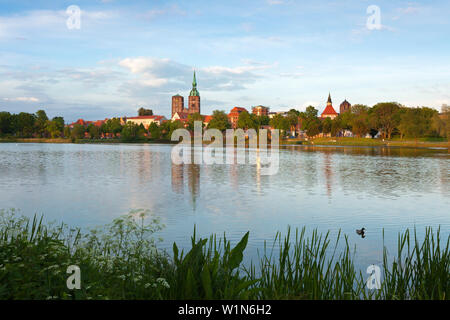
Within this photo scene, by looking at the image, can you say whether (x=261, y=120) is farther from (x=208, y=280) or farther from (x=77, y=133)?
(x=208, y=280)

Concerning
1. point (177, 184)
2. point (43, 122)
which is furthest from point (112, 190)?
point (43, 122)

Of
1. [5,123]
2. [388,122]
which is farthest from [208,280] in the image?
[5,123]

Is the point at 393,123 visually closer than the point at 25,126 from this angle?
Yes

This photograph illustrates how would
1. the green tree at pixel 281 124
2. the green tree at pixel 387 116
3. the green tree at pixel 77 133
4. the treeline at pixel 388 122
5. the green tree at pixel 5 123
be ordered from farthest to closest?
the green tree at pixel 5 123
the green tree at pixel 281 124
the green tree at pixel 77 133
the green tree at pixel 387 116
the treeline at pixel 388 122

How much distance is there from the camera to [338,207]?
18.0m

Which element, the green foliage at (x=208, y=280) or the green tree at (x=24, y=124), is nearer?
the green foliage at (x=208, y=280)

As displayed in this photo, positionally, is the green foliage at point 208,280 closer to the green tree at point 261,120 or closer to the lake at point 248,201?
the lake at point 248,201

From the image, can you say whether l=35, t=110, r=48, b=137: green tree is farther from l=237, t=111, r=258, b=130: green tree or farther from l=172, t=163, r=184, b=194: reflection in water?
l=172, t=163, r=184, b=194: reflection in water

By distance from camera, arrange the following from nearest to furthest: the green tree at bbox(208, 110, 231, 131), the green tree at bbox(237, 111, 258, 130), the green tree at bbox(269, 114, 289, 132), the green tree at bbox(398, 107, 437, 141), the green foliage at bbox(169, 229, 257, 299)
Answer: the green foliage at bbox(169, 229, 257, 299) < the green tree at bbox(398, 107, 437, 141) < the green tree at bbox(269, 114, 289, 132) < the green tree at bbox(208, 110, 231, 131) < the green tree at bbox(237, 111, 258, 130)

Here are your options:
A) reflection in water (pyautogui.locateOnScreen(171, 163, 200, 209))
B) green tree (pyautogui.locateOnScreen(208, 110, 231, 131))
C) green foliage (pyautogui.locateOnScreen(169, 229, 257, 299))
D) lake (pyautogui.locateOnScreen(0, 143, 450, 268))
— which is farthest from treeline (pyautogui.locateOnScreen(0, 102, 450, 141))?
green foliage (pyautogui.locateOnScreen(169, 229, 257, 299))

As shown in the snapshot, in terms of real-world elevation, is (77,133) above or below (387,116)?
below

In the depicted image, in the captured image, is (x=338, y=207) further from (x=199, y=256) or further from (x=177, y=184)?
(x=199, y=256)

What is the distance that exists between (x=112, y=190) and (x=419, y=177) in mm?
22175

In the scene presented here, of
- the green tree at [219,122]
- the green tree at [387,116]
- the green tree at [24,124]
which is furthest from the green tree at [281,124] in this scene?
the green tree at [24,124]
